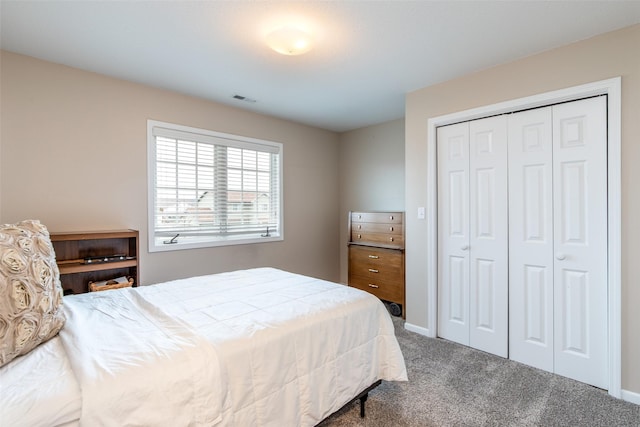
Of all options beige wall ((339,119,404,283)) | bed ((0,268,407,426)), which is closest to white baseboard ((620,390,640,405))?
bed ((0,268,407,426))

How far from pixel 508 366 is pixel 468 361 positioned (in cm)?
29

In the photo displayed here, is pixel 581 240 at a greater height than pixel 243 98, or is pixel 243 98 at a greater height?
pixel 243 98

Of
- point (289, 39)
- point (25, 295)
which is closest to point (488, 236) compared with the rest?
point (289, 39)

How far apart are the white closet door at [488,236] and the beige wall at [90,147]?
240 cm

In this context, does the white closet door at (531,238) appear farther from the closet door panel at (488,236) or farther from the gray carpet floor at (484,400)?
the gray carpet floor at (484,400)

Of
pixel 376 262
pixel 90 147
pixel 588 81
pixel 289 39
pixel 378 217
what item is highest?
pixel 289 39

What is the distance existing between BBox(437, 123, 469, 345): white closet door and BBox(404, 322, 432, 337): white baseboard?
11 centimetres

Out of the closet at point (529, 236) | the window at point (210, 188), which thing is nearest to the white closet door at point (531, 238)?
the closet at point (529, 236)

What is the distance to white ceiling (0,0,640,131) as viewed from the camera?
1847mm

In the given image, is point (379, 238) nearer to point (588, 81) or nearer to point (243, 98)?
point (243, 98)

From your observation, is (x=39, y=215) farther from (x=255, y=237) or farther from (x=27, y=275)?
(x=255, y=237)

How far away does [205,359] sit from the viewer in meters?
1.20

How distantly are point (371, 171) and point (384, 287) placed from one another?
5.51ft

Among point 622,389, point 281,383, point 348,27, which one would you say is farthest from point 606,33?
point 281,383
